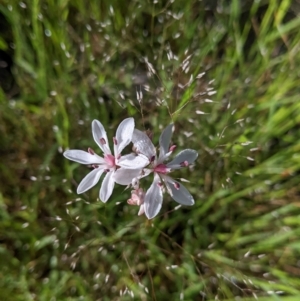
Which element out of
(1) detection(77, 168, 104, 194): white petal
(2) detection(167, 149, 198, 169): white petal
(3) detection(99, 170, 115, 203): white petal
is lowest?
(3) detection(99, 170, 115, 203): white petal

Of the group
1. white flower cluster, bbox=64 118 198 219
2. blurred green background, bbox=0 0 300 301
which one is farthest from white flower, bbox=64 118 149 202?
blurred green background, bbox=0 0 300 301

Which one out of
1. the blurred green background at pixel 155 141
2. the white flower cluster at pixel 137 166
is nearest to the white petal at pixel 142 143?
the white flower cluster at pixel 137 166

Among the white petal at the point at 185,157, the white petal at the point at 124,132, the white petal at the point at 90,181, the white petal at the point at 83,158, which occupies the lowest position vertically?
the white petal at the point at 90,181

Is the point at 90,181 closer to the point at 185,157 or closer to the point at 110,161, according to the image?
the point at 110,161

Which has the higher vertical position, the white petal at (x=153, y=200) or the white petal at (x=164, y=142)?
the white petal at (x=164, y=142)

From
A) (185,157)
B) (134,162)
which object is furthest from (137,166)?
(185,157)

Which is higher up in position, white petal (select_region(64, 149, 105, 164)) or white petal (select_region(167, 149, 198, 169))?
white petal (select_region(64, 149, 105, 164))

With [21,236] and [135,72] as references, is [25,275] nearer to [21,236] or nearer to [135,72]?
[21,236]

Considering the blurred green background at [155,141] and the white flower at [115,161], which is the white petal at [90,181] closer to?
the white flower at [115,161]

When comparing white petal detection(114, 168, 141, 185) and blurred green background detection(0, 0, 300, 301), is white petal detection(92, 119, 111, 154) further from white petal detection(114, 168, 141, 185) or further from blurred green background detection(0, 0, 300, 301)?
blurred green background detection(0, 0, 300, 301)
